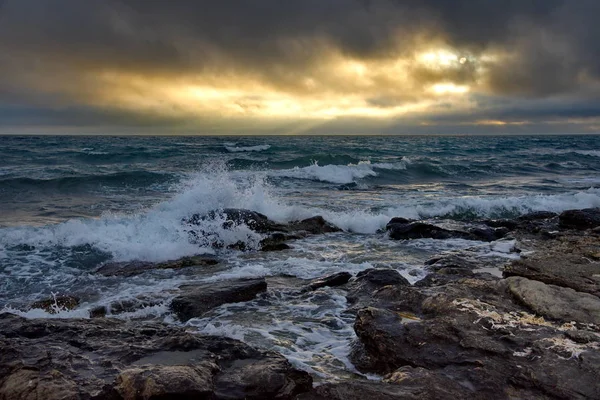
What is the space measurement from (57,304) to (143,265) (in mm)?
2313

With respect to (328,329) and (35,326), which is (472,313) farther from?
(35,326)

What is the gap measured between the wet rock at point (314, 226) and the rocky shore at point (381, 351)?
5.71m

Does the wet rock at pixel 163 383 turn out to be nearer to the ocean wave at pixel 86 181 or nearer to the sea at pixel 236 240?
the sea at pixel 236 240

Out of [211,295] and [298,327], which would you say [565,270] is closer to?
[298,327]

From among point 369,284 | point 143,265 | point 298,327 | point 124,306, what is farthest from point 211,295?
point 143,265

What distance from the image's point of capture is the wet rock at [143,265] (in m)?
8.58

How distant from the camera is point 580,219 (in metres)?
12.8

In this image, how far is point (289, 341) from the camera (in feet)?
17.0

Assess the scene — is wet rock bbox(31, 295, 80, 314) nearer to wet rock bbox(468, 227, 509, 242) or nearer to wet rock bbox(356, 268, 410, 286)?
wet rock bbox(356, 268, 410, 286)

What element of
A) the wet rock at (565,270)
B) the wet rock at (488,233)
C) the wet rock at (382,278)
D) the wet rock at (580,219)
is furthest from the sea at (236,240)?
the wet rock at (580,219)

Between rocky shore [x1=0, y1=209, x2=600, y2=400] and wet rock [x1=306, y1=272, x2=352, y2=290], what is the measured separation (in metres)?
0.67

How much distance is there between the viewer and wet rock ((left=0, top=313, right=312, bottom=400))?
10.8 ft

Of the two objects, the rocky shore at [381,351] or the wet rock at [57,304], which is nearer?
the rocky shore at [381,351]

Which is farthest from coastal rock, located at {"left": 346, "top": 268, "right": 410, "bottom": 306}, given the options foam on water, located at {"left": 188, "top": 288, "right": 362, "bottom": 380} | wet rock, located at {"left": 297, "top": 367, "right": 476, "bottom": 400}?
wet rock, located at {"left": 297, "top": 367, "right": 476, "bottom": 400}
